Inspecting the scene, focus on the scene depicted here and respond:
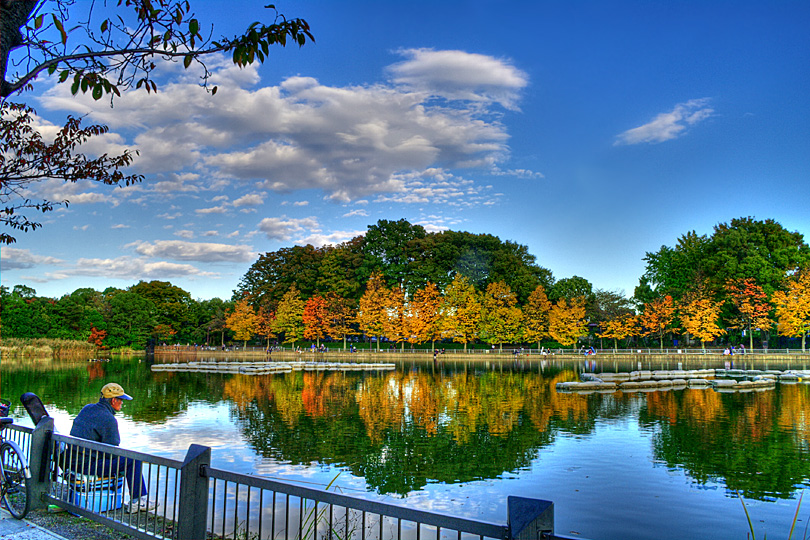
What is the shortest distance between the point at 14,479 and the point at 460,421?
1370cm

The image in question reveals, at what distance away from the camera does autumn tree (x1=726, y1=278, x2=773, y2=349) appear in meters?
54.9

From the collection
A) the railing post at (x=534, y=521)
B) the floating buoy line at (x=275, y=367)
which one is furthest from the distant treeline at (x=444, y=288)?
the railing post at (x=534, y=521)

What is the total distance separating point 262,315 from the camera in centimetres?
7600

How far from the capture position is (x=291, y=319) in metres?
71.4

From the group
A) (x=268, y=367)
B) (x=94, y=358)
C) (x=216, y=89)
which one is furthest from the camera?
(x=94, y=358)

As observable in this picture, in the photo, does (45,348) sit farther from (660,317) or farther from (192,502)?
(192,502)

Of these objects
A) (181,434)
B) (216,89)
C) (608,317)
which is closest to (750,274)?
(608,317)

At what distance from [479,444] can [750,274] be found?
176ft

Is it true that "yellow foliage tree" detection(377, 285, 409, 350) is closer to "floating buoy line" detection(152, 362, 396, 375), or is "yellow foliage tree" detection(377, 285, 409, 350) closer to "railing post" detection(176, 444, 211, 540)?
"floating buoy line" detection(152, 362, 396, 375)

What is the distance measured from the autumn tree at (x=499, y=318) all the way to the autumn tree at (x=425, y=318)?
5.09 m

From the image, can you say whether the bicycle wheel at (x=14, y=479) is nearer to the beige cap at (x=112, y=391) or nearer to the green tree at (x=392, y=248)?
the beige cap at (x=112, y=391)

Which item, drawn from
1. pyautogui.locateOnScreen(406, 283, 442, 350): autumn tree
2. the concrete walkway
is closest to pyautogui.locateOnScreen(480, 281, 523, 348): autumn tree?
A: pyautogui.locateOnScreen(406, 283, 442, 350): autumn tree

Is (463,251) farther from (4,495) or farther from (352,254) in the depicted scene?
(4,495)

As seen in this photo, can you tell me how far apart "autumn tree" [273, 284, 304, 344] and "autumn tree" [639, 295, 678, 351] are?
3978 cm
